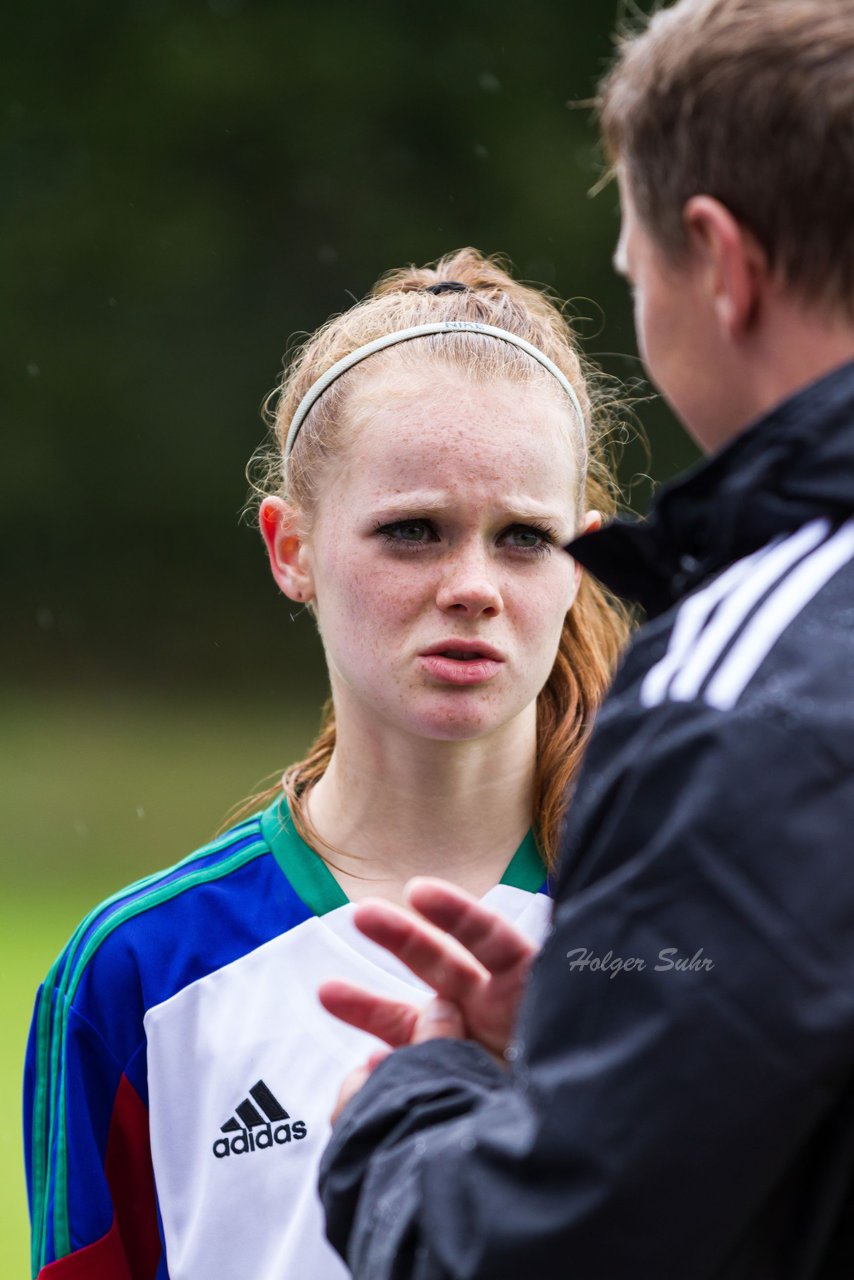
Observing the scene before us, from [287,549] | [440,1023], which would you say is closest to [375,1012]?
[440,1023]

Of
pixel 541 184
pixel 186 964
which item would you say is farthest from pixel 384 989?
pixel 541 184

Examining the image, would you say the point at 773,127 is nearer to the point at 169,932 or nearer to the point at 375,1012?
the point at 375,1012

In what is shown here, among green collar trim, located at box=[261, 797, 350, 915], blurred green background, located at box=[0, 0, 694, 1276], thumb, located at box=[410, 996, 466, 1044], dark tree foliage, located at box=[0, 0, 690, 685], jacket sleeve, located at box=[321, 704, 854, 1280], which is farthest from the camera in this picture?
dark tree foliage, located at box=[0, 0, 690, 685]

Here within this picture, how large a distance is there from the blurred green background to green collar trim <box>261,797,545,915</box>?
607 inches

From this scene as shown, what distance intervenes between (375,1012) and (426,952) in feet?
0.30

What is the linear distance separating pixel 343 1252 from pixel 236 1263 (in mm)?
830

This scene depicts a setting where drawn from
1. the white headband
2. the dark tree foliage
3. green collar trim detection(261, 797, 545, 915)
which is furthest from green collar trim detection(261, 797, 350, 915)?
the dark tree foliage

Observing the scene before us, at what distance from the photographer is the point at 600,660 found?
9.36 feet

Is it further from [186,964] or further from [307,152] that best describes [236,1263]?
[307,152]

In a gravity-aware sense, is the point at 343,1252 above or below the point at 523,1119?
below

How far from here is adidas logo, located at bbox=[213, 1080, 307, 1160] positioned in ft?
7.47

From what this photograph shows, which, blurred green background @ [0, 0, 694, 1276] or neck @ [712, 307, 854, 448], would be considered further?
blurred green background @ [0, 0, 694, 1276]

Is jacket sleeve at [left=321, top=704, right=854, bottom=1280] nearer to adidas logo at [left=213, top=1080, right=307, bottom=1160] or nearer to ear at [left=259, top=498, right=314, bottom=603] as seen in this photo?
adidas logo at [left=213, top=1080, right=307, bottom=1160]

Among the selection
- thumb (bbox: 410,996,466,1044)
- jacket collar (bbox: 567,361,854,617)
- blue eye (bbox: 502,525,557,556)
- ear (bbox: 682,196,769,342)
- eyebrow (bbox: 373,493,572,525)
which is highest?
ear (bbox: 682,196,769,342)
